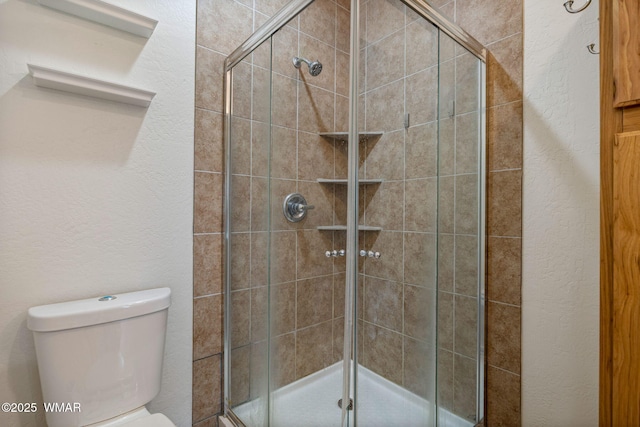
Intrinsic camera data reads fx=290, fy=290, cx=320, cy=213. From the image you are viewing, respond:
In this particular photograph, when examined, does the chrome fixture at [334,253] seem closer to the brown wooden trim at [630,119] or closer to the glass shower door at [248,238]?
the glass shower door at [248,238]

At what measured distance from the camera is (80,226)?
104 cm

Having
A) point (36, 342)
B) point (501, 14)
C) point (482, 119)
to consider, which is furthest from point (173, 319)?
point (501, 14)

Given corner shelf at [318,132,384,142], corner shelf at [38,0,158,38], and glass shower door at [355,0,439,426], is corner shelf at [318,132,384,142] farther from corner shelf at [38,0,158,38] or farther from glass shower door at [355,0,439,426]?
corner shelf at [38,0,158,38]

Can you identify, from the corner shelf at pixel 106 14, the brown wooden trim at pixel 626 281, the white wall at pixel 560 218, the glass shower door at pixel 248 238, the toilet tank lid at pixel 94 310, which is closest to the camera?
the brown wooden trim at pixel 626 281

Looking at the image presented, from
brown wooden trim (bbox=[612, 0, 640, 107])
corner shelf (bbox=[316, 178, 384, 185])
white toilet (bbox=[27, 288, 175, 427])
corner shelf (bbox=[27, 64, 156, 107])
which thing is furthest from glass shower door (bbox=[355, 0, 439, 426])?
corner shelf (bbox=[27, 64, 156, 107])

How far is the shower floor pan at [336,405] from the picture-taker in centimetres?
96

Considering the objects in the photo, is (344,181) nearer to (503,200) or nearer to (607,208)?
(607,208)

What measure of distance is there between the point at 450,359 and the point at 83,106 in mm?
1686

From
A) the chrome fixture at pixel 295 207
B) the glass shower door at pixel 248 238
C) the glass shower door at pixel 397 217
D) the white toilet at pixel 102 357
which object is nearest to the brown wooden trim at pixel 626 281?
the glass shower door at pixel 397 217

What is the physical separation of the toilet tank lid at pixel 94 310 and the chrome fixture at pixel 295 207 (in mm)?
544

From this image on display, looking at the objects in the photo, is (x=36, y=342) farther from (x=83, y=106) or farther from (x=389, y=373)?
(x=389, y=373)

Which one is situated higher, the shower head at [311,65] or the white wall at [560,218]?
the shower head at [311,65]

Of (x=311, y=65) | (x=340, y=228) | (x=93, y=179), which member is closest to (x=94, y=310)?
(x=93, y=179)

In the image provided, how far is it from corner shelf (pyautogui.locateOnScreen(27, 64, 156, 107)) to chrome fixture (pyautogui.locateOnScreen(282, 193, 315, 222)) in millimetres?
660
